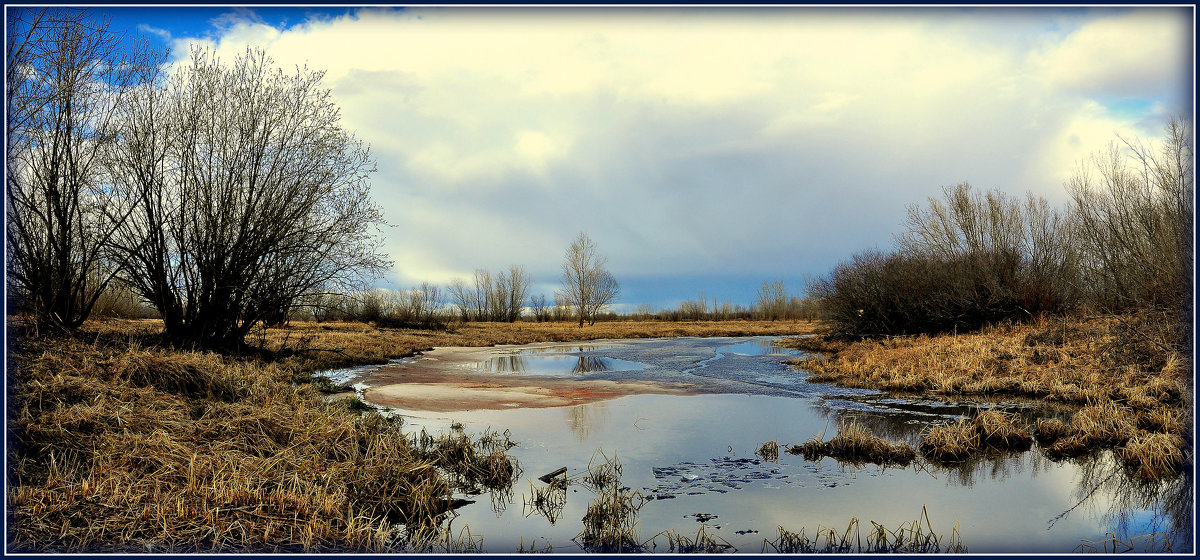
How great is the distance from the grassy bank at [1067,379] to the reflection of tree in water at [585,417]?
4.88 meters

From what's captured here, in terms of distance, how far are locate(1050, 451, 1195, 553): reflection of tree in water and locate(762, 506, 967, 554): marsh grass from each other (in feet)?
5.18

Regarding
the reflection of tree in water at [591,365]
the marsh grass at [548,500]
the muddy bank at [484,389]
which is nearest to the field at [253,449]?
the marsh grass at [548,500]

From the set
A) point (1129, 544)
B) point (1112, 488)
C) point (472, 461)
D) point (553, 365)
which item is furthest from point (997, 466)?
point (553, 365)

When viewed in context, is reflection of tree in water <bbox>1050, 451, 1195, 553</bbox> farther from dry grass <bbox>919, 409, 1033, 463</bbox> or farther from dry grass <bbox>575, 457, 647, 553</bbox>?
dry grass <bbox>575, 457, 647, 553</bbox>

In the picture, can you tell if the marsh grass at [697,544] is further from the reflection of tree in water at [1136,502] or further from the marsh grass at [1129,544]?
the reflection of tree in water at [1136,502]

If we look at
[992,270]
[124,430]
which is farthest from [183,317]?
[992,270]

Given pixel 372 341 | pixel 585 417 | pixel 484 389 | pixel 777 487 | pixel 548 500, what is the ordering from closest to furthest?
pixel 548 500 → pixel 777 487 → pixel 585 417 → pixel 484 389 → pixel 372 341

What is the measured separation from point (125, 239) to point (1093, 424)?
19387 mm

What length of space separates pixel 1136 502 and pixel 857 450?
279 cm

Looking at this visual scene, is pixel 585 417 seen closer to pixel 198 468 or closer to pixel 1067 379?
pixel 198 468

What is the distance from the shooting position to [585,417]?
11.2 m

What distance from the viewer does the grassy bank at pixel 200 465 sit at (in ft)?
16.7

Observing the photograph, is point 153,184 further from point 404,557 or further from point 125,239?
point 404,557

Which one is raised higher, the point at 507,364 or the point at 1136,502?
the point at 1136,502
